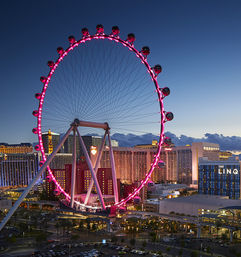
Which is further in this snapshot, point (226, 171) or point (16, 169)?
point (16, 169)

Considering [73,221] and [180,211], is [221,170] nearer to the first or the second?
[180,211]

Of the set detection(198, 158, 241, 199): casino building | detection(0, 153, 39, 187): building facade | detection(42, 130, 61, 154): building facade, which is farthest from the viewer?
detection(42, 130, 61, 154): building facade

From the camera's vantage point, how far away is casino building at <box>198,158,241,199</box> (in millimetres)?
57344

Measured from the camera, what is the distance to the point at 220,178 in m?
59.3

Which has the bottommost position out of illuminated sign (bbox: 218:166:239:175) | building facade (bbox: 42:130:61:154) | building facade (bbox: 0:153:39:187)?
building facade (bbox: 0:153:39:187)

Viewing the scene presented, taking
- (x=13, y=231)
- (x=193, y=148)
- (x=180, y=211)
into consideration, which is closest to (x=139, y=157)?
(x=193, y=148)

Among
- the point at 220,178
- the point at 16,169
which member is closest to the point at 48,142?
the point at 16,169

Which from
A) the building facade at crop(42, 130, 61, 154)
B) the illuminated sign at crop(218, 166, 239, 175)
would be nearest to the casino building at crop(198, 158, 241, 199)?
the illuminated sign at crop(218, 166, 239, 175)

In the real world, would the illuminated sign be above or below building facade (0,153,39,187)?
above

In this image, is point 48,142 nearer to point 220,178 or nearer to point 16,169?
point 16,169

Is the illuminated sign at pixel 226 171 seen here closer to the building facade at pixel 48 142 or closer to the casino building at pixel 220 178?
the casino building at pixel 220 178

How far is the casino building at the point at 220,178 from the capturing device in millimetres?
57344

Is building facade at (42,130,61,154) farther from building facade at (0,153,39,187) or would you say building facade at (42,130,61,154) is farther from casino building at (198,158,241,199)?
casino building at (198,158,241,199)

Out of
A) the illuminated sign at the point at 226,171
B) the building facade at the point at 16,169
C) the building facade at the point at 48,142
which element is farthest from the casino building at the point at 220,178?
the building facade at the point at 48,142
